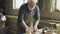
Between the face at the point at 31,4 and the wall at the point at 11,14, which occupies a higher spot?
the face at the point at 31,4

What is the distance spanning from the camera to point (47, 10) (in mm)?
3404

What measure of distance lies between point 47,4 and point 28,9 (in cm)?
92

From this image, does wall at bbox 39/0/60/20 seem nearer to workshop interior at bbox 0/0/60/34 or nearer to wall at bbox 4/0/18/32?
workshop interior at bbox 0/0/60/34

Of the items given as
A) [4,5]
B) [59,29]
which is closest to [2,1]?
[4,5]

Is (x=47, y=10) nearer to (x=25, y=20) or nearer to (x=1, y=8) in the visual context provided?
(x=25, y=20)

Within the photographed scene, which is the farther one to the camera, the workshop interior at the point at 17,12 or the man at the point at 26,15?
the workshop interior at the point at 17,12

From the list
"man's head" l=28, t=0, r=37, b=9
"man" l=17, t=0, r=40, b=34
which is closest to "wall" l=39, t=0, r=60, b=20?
"man" l=17, t=0, r=40, b=34

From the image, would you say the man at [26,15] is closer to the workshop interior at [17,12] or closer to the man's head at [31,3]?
the man's head at [31,3]

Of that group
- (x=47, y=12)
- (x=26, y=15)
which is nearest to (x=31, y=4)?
(x=26, y=15)

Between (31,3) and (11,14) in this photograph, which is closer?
(31,3)

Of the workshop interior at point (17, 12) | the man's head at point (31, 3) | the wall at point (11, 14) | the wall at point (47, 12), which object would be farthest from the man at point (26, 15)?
the wall at point (11, 14)

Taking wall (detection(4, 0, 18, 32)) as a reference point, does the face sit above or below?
above

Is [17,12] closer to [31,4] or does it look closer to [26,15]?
[26,15]

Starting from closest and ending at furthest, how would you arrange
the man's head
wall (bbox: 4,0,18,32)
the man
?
the man's head
the man
wall (bbox: 4,0,18,32)
